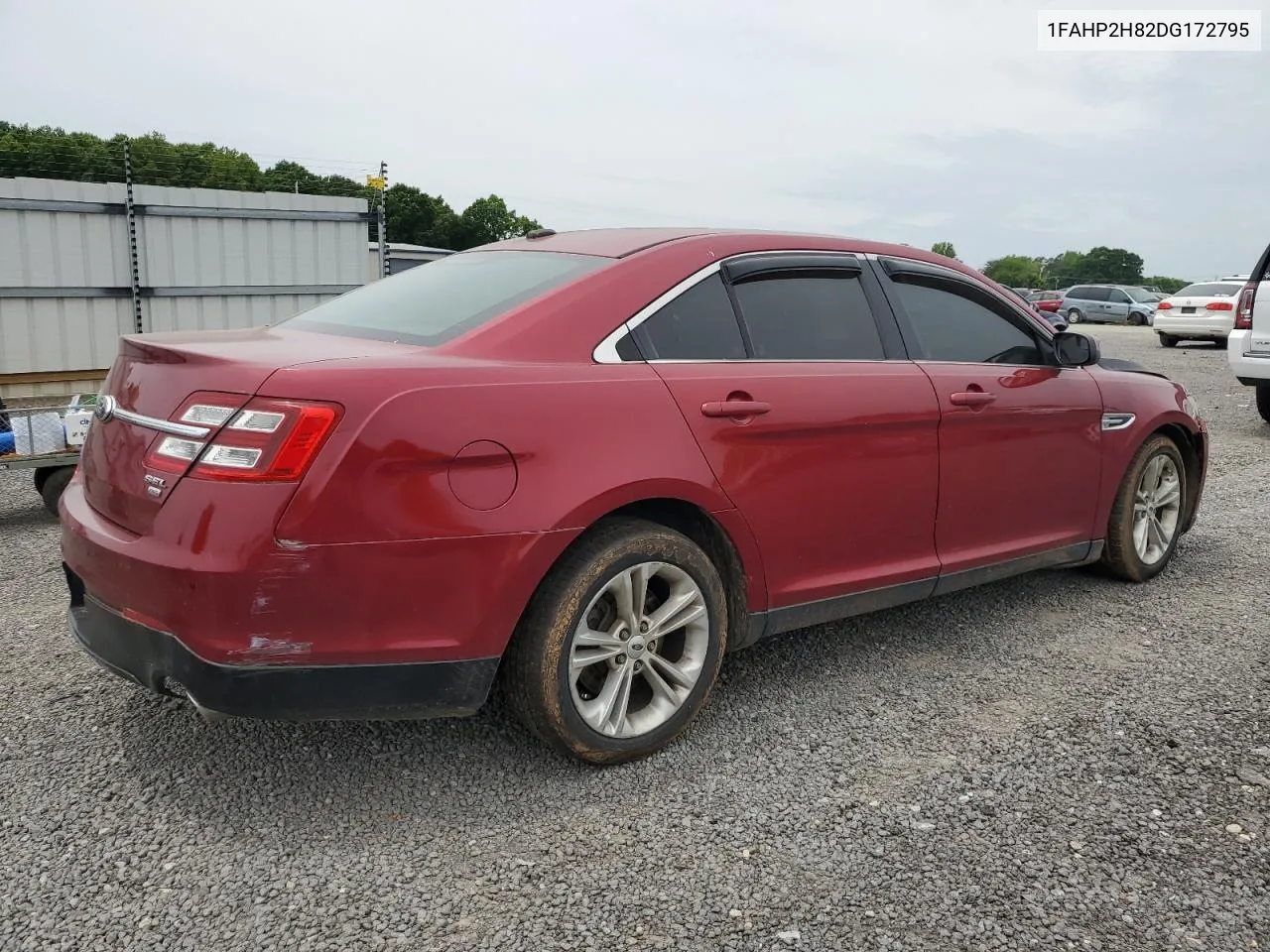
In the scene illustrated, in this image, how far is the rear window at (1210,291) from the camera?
859 inches

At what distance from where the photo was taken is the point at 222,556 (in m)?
2.52

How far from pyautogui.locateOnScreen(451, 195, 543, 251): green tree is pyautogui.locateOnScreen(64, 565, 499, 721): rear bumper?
74221 mm

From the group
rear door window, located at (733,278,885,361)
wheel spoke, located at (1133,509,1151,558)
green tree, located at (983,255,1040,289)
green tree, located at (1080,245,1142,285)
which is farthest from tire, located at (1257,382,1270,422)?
green tree, located at (983,255,1040,289)

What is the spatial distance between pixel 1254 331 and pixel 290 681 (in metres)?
9.85

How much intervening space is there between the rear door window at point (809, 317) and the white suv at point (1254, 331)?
756 centimetres

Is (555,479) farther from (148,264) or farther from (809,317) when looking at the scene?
(148,264)

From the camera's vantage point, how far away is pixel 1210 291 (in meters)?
22.1

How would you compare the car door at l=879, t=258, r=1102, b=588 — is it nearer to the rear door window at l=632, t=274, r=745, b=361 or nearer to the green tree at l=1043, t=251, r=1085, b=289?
the rear door window at l=632, t=274, r=745, b=361

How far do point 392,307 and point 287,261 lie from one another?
9399 mm

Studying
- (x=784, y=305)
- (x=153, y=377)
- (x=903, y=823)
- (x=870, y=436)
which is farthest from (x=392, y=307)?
(x=903, y=823)

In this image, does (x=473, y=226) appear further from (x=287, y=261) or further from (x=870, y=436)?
(x=870, y=436)

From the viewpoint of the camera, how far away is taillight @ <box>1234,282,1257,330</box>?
9.83 meters

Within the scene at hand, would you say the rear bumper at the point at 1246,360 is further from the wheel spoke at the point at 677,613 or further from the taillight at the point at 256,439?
the taillight at the point at 256,439

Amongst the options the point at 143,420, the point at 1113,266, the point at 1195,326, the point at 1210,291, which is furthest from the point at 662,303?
the point at 1113,266
